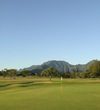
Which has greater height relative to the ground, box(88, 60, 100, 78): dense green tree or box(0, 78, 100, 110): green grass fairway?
box(88, 60, 100, 78): dense green tree

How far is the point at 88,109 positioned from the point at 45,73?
166103mm

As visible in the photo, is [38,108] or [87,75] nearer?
[38,108]

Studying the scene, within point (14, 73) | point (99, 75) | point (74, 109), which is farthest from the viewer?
point (14, 73)

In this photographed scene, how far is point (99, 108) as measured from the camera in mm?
16219

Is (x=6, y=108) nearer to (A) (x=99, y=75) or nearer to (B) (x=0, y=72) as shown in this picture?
(A) (x=99, y=75)

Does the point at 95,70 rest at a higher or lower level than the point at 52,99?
higher

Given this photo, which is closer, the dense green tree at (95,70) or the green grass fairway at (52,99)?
the green grass fairway at (52,99)

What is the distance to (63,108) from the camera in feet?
52.9

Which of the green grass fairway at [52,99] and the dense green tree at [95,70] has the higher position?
the dense green tree at [95,70]

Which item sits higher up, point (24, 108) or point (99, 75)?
point (99, 75)

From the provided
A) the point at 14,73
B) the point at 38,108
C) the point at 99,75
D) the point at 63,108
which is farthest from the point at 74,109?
the point at 14,73

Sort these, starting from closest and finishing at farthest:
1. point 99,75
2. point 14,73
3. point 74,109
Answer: point 74,109 → point 99,75 → point 14,73

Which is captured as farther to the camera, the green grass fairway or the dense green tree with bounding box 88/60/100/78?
the dense green tree with bounding box 88/60/100/78

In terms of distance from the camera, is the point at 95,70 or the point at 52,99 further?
the point at 95,70
